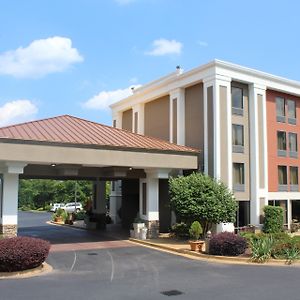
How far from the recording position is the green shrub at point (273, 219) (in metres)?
29.6

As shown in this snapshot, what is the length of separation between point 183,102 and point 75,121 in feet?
27.8

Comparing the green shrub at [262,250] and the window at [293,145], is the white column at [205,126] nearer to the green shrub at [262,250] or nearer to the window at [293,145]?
the window at [293,145]

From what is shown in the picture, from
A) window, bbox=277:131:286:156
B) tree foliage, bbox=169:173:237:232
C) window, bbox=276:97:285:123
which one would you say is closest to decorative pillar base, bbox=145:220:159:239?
tree foliage, bbox=169:173:237:232

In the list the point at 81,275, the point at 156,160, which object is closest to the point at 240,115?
the point at 156,160

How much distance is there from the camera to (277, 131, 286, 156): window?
32.8 m

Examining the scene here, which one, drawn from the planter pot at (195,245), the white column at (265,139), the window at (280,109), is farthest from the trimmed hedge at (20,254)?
the window at (280,109)

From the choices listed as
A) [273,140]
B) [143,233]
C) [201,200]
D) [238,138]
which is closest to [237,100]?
[238,138]

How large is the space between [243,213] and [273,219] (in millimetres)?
2024

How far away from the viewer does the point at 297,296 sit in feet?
39.3

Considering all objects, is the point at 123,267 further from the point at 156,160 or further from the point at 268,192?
the point at 268,192

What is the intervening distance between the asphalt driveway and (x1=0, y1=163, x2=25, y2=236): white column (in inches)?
116

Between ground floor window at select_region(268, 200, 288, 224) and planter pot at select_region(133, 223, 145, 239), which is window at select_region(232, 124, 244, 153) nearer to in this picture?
ground floor window at select_region(268, 200, 288, 224)

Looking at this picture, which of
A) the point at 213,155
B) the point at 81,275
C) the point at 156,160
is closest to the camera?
the point at 81,275

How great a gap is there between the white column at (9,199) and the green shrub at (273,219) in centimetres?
1679
